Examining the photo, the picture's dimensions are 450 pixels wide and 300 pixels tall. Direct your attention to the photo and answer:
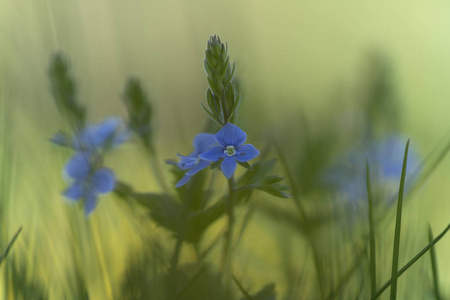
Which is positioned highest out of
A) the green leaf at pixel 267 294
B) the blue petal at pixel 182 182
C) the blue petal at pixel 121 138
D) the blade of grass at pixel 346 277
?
the blue petal at pixel 182 182

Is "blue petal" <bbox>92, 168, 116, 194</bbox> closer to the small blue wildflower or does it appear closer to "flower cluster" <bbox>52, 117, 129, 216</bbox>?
"flower cluster" <bbox>52, 117, 129, 216</bbox>

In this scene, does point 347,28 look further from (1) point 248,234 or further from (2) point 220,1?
(1) point 248,234

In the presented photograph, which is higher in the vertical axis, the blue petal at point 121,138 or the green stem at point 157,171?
the blue petal at point 121,138

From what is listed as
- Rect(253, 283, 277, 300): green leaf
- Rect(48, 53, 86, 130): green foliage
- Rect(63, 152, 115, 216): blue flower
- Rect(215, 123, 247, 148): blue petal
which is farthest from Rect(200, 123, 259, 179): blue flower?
Rect(48, 53, 86, 130): green foliage

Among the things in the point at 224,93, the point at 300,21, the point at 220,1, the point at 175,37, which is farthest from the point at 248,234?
the point at 300,21

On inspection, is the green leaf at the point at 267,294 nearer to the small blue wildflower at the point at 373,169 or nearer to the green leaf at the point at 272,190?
the green leaf at the point at 272,190

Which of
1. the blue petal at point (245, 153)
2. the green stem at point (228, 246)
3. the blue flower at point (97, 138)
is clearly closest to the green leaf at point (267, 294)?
the green stem at point (228, 246)
